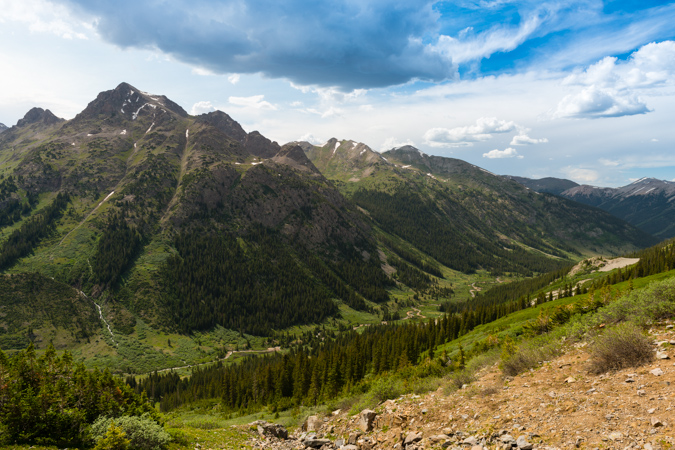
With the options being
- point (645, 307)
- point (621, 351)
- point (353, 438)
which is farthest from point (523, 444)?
point (645, 307)

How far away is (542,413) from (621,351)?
7259mm

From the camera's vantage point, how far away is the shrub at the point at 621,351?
18.8 meters

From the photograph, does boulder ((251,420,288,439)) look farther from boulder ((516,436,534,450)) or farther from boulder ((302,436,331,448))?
boulder ((516,436,534,450))

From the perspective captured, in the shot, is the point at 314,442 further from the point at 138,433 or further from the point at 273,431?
the point at 138,433

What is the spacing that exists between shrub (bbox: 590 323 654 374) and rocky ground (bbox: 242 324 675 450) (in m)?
0.62

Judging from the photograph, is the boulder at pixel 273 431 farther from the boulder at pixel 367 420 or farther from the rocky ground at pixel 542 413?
the boulder at pixel 367 420

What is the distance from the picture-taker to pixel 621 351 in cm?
1925

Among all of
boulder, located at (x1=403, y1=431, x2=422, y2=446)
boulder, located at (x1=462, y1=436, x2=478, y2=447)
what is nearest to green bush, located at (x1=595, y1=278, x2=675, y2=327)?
boulder, located at (x1=462, y1=436, x2=478, y2=447)

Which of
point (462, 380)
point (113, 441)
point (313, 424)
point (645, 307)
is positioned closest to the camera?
point (113, 441)

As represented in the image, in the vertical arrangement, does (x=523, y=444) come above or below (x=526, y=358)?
above

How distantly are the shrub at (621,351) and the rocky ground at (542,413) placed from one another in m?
0.62

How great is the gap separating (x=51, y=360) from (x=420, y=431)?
37862 millimetres

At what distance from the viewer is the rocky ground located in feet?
44.1

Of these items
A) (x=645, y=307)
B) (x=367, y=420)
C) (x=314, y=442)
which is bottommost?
(x=314, y=442)
